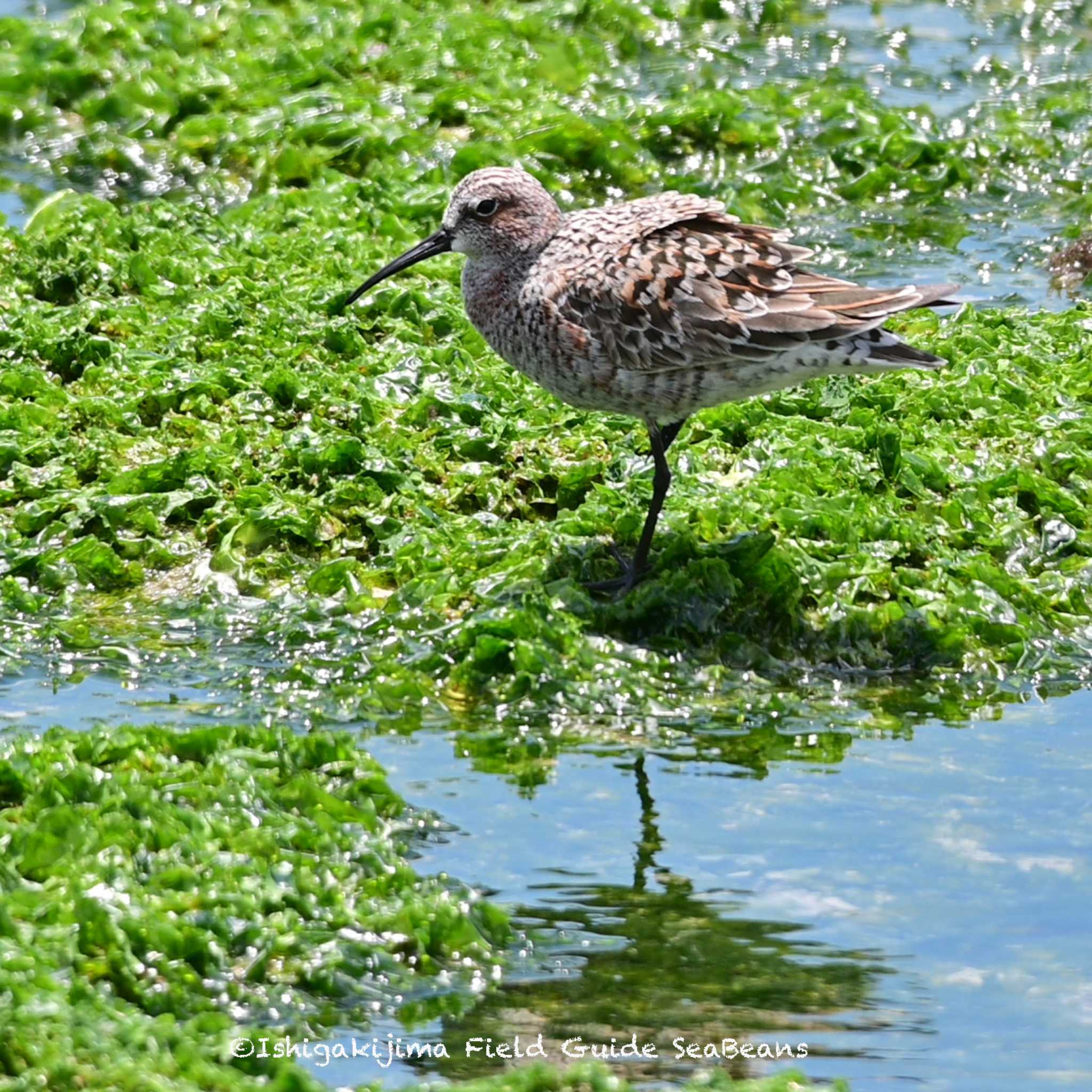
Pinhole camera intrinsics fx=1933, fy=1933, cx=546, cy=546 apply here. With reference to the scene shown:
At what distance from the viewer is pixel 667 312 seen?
6.78m

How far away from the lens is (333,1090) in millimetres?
4484

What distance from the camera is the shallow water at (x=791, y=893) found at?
4.80 m

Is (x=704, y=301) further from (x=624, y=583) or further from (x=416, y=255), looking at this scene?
(x=416, y=255)

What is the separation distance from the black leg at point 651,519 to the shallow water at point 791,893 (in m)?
0.81

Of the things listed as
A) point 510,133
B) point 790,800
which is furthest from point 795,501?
point 510,133

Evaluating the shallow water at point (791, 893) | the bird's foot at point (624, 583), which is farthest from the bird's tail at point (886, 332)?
the shallow water at point (791, 893)

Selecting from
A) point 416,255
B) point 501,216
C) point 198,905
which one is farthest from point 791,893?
point 416,255

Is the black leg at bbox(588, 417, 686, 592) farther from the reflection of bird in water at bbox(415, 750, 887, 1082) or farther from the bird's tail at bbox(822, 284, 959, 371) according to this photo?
the reflection of bird in water at bbox(415, 750, 887, 1082)

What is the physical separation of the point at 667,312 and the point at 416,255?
1385mm

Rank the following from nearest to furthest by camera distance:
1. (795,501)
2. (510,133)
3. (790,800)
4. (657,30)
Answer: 1. (790,800)
2. (795,501)
3. (510,133)
4. (657,30)

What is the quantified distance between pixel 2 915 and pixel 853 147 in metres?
8.27

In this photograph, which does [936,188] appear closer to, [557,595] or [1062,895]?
[557,595]

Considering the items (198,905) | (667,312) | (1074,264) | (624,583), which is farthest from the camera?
(1074,264)

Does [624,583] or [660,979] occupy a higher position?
[624,583]
